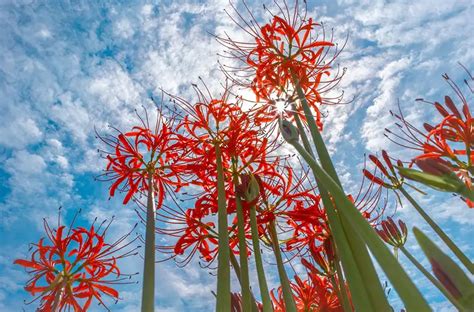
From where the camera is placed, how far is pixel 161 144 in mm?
2961

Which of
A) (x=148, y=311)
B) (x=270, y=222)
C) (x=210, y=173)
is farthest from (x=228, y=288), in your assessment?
(x=210, y=173)

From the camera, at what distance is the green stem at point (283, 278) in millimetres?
2032

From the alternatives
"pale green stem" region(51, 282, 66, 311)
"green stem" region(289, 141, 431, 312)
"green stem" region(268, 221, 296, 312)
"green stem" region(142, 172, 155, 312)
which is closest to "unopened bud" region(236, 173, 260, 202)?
"green stem" region(268, 221, 296, 312)

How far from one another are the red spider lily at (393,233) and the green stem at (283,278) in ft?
2.91

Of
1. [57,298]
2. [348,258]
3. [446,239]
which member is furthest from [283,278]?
[57,298]

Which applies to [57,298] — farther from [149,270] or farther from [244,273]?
[244,273]

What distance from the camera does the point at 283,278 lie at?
220 centimetres

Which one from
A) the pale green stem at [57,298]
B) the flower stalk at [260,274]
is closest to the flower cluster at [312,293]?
the flower stalk at [260,274]

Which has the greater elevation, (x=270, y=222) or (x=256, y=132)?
(x=256, y=132)

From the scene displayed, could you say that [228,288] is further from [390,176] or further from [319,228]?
[390,176]

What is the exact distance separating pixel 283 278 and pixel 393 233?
1165 mm

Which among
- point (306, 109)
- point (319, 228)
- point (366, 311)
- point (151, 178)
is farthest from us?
point (319, 228)

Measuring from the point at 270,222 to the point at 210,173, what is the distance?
22.1 inches

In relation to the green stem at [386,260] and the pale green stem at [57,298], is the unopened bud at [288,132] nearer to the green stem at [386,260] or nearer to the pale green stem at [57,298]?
the green stem at [386,260]
